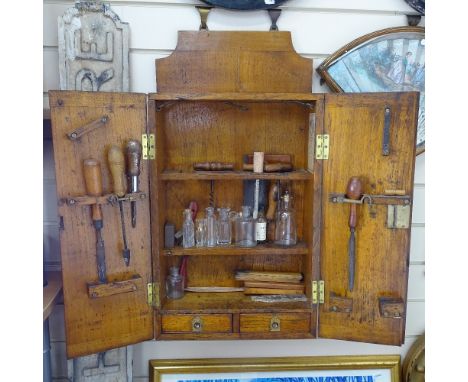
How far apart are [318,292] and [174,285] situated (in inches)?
20.4

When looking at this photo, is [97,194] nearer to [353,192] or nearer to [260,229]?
[260,229]

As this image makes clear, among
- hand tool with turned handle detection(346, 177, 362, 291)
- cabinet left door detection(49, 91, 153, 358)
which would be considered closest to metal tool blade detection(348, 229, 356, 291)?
hand tool with turned handle detection(346, 177, 362, 291)

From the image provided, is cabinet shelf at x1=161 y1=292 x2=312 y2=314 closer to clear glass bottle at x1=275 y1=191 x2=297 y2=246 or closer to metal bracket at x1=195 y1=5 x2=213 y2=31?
clear glass bottle at x1=275 y1=191 x2=297 y2=246

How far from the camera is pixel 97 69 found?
4.87 feet

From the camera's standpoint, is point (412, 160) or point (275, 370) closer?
point (412, 160)

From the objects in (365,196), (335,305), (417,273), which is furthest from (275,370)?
(365,196)

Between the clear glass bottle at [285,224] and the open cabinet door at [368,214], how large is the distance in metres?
0.20

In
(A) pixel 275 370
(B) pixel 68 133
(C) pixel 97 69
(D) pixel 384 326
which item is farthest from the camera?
(A) pixel 275 370

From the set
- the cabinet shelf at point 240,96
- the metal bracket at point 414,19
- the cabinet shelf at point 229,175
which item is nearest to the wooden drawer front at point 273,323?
the cabinet shelf at point 229,175

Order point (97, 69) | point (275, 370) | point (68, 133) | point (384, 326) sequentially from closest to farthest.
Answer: point (68, 133)
point (384, 326)
point (97, 69)
point (275, 370)

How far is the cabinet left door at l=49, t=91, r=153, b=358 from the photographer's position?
1.23 meters

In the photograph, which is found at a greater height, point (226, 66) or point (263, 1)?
point (263, 1)

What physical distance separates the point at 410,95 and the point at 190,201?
2.78ft

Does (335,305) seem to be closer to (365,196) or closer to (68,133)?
(365,196)
